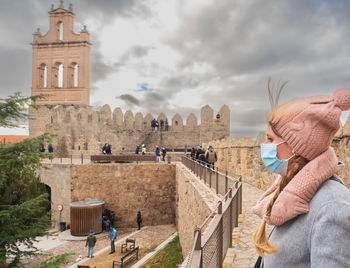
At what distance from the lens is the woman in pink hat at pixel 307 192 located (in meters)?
1.16

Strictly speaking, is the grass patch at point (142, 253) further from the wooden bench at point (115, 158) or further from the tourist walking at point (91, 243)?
the wooden bench at point (115, 158)

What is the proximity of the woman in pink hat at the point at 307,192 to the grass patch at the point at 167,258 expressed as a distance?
35.0 ft

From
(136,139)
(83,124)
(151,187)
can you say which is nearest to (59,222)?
(151,187)

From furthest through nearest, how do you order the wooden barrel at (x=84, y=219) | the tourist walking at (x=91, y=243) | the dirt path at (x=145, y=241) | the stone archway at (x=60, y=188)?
the stone archway at (x=60, y=188) → the wooden barrel at (x=84, y=219) → the tourist walking at (x=91, y=243) → the dirt path at (x=145, y=241)

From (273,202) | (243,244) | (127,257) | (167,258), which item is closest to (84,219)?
(127,257)

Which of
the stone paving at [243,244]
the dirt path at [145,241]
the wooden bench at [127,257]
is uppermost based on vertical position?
the stone paving at [243,244]

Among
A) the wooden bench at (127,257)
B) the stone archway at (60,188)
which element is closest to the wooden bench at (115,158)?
the stone archway at (60,188)

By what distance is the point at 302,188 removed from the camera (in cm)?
132

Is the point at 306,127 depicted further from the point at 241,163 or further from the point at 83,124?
the point at 83,124

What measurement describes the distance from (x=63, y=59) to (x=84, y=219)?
1834 cm

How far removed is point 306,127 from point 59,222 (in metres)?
19.7

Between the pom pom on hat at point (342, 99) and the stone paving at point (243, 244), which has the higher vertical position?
the pom pom on hat at point (342, 99)

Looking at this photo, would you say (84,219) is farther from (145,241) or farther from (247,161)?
(247,161)

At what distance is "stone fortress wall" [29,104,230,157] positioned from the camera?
23766 mm
